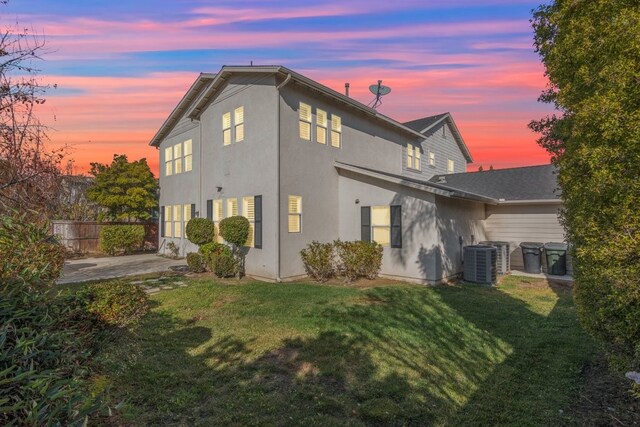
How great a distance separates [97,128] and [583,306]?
34.0 ft

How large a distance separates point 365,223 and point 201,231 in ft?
18.6

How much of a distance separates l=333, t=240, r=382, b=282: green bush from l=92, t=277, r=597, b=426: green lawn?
8.16 ft

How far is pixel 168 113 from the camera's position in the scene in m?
15.6

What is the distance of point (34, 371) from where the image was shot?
192cm

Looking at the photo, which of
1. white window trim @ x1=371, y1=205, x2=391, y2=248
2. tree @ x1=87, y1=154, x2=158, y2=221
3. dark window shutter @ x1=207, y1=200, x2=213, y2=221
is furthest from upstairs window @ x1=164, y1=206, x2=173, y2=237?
white window trim @ x1=371, y1=205, x2=391, y2=248

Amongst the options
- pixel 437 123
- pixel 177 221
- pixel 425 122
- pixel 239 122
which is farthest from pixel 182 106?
pixel 437 123

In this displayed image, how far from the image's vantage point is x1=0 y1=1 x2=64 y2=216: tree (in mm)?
3738

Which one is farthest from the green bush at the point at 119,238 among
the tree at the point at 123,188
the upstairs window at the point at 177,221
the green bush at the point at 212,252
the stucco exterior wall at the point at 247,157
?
the green bush at the point at 212,252

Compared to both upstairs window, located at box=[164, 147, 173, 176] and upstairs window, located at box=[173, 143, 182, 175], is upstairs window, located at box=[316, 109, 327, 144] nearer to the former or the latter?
upstairs window, located at box=[173, 143, 182, 175]

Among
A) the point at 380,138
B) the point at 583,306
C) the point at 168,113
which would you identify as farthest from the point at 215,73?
the point at 583,306

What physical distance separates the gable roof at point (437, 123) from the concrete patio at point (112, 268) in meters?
14.2

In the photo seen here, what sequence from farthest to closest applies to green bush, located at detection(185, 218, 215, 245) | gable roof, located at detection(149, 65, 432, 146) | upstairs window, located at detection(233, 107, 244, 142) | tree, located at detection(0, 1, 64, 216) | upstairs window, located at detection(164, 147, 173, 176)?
upstairs window, located at detection(164, 147, 173, 176), upstairs window, located at detection(233, 107, 244, 142), green bush, located at detection(185, 218, 215, 245), gable roof, located at detection(149, 65, 432, 146), tree, located at detection(0, 1, 64, 216)

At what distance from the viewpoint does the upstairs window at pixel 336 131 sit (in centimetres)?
1205

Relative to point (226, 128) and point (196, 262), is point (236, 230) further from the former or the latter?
point (226, 128)
